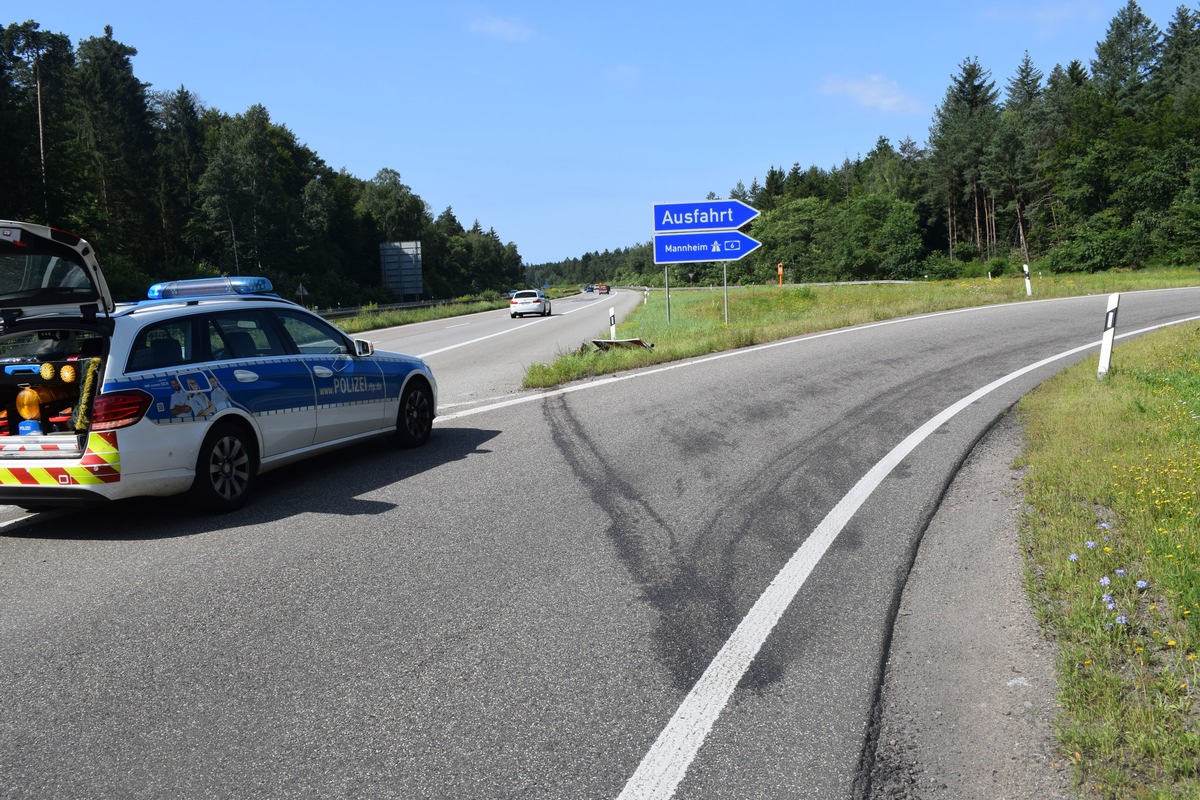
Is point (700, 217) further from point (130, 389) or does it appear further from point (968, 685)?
point (968, 685)

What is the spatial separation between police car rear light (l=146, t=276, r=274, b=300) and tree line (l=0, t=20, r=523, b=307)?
3935cm

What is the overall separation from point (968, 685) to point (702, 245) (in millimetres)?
17662

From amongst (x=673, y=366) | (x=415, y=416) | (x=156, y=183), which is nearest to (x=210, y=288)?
(x=415, y=416)

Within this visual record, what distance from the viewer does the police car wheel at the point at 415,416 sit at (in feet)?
28.2

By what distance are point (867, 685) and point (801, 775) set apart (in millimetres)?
771

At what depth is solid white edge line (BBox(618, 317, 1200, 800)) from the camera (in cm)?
291

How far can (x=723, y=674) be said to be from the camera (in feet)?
11.9

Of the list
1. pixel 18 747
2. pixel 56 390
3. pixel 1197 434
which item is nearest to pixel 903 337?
pixel 1197 434

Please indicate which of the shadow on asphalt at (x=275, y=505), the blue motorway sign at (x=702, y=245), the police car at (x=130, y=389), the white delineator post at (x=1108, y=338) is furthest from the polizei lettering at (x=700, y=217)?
the police car at (x=130, y=389)

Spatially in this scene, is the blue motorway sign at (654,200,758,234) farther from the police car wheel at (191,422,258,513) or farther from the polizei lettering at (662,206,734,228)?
the police car wheel at (191,422,258,513)

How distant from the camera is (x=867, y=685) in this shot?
140 inches

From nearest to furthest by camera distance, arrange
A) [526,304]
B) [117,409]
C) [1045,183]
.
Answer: [117,409], [526,304], [1045,183]

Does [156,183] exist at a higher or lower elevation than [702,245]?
higher

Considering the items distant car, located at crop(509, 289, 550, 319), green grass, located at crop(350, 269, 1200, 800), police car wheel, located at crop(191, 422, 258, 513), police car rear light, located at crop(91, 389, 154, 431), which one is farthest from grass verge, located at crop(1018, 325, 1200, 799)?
distant car, located at crop(509, 289, 550, 319)
